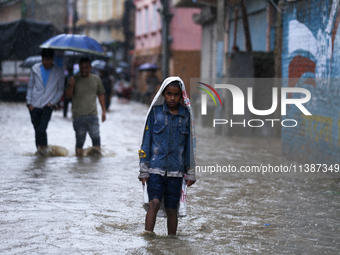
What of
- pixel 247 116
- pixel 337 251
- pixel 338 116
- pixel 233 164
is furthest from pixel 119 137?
pixel 337 251

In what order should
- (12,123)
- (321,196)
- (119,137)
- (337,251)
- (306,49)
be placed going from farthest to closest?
(12,123), (119,137), (306,49), (321,196), (337,251)

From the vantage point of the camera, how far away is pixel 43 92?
9.49 meters

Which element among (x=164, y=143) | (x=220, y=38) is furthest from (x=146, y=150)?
(x=220, y=38)

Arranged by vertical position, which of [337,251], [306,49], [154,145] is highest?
[306,49]

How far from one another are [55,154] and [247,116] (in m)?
6.35

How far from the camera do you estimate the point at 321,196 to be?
22.9ft

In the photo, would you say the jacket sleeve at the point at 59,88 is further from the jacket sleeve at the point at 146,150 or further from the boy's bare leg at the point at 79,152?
the jacket sleeve at the point at 146,150

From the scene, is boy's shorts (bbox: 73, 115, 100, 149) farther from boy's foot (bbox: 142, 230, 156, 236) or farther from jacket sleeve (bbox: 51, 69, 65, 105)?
boy's foot (bbox: 142, 230, 156, 236)

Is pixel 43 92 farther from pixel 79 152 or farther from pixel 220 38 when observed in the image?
pixel 220 38

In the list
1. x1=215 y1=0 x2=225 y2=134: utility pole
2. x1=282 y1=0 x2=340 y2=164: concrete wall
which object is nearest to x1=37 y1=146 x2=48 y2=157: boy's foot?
x1=282 y1=0 x2=340 y2=164: concrete wall

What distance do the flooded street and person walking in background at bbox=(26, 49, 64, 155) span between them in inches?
23.2

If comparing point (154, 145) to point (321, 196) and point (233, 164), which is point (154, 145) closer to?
point (321, 196)

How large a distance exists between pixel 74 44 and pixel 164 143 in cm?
513

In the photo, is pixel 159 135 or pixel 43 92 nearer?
pixel 159 135
